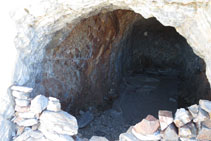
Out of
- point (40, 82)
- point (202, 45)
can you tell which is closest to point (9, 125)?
point (40, 82)

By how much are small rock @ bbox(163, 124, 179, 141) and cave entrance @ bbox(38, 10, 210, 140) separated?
1749 millimetres

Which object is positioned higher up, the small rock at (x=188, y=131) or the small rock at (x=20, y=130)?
the small rock at (x=188, y=131)

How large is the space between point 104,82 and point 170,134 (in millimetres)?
3006

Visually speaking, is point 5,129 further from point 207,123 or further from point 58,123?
point 207,123

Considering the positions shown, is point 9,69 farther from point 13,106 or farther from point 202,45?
point 202,45

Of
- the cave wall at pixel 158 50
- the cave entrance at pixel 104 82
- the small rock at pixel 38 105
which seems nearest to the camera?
the small rock at pixel 38 105

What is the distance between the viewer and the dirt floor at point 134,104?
4141 mm

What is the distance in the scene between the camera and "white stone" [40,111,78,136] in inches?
94.0

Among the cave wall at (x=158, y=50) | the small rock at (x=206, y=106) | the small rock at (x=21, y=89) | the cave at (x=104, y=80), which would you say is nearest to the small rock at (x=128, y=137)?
the small rock at (x=206, y=106)

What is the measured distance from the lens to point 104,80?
16.8 ft

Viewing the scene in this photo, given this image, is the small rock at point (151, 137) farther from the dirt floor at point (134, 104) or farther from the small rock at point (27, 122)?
the dirt floor at point (134, 104)

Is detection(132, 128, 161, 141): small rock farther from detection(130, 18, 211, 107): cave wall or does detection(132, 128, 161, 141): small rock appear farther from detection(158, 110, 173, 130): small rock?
detection(130, 18, 211, 107): cave wall

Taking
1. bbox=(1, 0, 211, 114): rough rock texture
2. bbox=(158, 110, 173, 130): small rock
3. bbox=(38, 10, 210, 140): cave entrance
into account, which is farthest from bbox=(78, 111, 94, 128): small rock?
bbox=(158, 110, 173, 130): small rock

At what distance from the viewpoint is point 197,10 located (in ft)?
6.93
